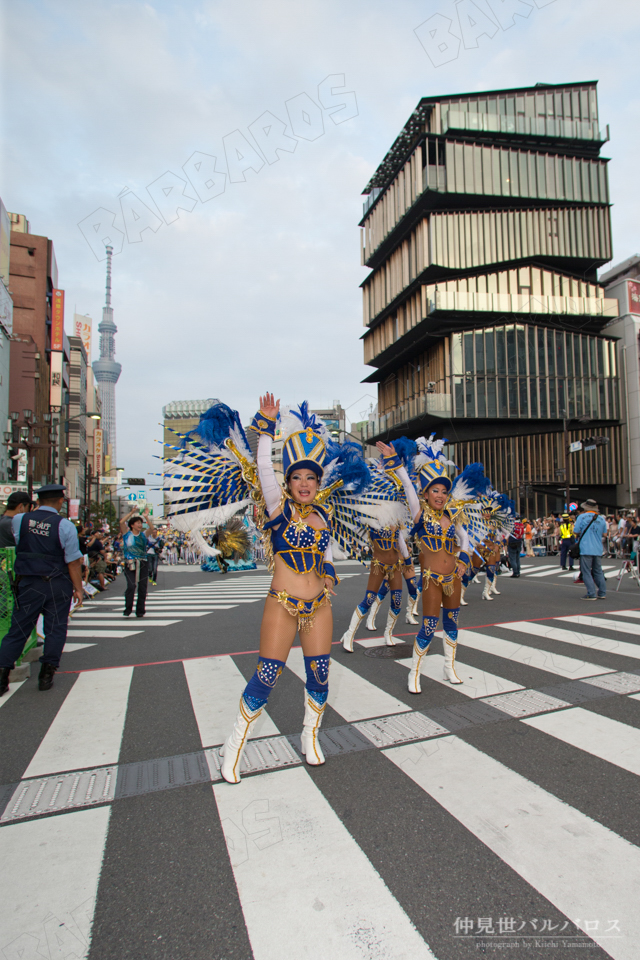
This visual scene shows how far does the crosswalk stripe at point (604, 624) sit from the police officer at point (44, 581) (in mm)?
6879

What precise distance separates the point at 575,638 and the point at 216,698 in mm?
4706

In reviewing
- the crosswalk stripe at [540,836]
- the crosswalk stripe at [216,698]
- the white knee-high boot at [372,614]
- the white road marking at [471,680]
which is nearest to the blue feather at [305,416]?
the crosswalk stripe at [216,698]

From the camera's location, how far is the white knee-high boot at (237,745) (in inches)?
132

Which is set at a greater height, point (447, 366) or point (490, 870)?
point (447, 366)

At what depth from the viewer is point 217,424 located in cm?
381

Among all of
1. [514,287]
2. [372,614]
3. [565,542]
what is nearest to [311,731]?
[372,614]

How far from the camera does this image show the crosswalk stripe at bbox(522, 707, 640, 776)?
359 cm

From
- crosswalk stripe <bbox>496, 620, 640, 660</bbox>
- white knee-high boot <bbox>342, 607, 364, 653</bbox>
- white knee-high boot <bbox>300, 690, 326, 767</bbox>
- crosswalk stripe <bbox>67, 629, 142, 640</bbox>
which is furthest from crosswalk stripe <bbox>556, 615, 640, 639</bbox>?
crosswalk stripe <bbox>67, 629, 142, 640</bbox>

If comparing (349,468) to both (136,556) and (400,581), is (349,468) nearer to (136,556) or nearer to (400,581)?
(400,581)

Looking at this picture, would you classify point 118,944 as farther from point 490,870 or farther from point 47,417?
point 47,417

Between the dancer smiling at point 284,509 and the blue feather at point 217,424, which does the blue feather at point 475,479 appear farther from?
the blue feather at point 217,424

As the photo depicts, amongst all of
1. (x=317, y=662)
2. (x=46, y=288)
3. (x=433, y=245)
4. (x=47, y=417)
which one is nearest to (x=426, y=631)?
(x=317, y=662)

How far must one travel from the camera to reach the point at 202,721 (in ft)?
14.5

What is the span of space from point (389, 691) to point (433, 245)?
37.1 metres
